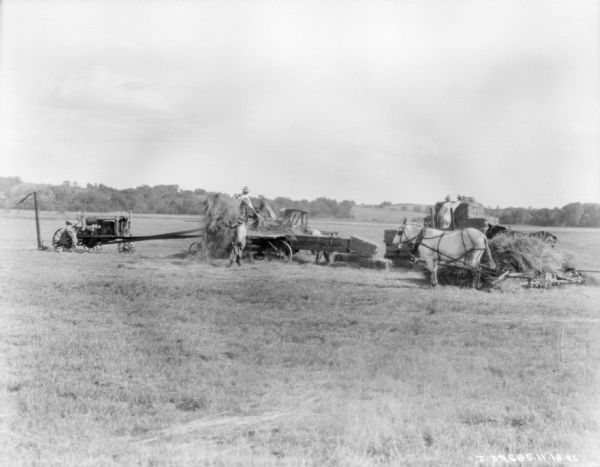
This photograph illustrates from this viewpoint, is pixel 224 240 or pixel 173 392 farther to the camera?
pixel 224 240

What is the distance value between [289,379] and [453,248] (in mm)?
7787

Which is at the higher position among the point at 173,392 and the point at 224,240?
the point at 224,240

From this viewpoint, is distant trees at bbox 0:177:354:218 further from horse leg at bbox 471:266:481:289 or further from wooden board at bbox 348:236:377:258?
horse leg at bbox 471:266:481:289

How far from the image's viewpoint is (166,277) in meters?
12.6

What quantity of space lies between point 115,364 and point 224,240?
32.3ft

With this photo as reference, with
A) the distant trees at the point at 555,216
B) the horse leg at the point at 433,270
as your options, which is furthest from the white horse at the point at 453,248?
the distant trees at the point at 555,216

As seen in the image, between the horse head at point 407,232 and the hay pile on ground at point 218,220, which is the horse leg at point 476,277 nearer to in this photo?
the horse head at point 407,232

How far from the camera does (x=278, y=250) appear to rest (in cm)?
1712

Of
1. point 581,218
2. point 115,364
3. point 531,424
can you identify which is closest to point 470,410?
point 531,424

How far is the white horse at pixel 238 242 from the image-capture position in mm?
15250

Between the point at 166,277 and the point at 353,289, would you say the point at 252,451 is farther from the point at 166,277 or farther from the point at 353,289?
the point at 166,277

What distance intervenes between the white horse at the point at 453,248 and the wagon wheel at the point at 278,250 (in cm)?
535

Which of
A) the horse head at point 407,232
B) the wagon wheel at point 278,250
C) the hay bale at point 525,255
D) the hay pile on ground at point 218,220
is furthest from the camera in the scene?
the wagon wheel at point 278,250

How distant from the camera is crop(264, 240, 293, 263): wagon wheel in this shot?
17000 mm
